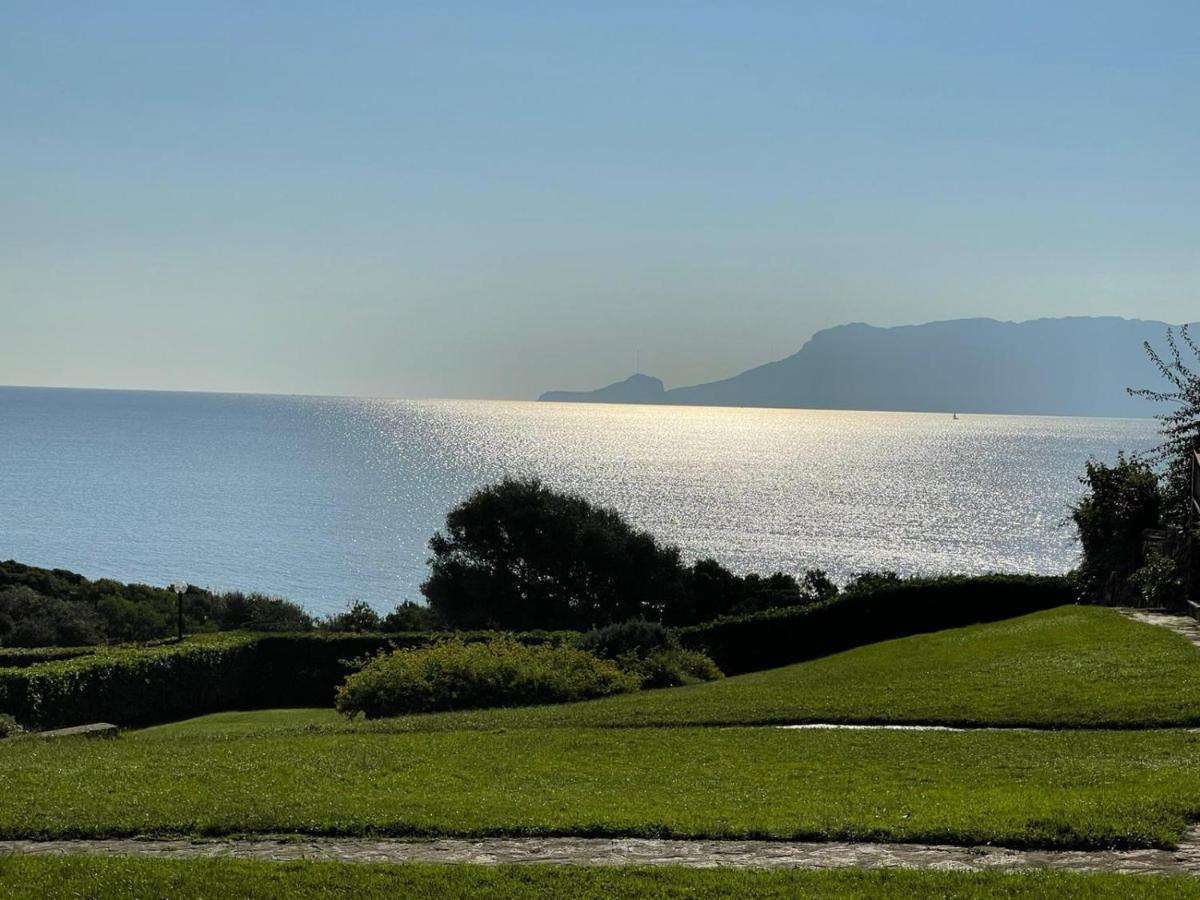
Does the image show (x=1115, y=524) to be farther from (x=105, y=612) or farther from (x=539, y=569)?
(x=105, y=612)

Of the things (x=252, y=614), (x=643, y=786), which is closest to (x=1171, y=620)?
(x=643, y=786)

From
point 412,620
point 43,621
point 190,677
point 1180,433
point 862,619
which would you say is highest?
point 1180,433

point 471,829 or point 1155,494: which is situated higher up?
point 1155,494

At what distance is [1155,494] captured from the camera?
27.3 m

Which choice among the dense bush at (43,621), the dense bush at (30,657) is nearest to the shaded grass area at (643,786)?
the dense bush at (30,657)

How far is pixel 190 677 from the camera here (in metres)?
28.5

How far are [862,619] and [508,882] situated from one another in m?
24.4

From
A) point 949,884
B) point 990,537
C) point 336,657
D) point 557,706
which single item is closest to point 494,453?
point 990,537

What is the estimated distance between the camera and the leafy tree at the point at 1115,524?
27.3 m

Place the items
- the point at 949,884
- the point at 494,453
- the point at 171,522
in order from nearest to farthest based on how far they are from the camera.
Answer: the point at 949,884, the point at 171,522, the point at 494,453

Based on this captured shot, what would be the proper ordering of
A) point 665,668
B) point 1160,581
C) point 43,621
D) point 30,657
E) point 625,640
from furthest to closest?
point 43,621 < point 30,657 < point 625,640 < point 665,668 < point 1160,581

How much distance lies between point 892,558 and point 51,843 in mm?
83589

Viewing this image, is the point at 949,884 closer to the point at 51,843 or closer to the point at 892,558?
the point at 51,843

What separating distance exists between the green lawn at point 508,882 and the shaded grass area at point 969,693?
24.0 feet
